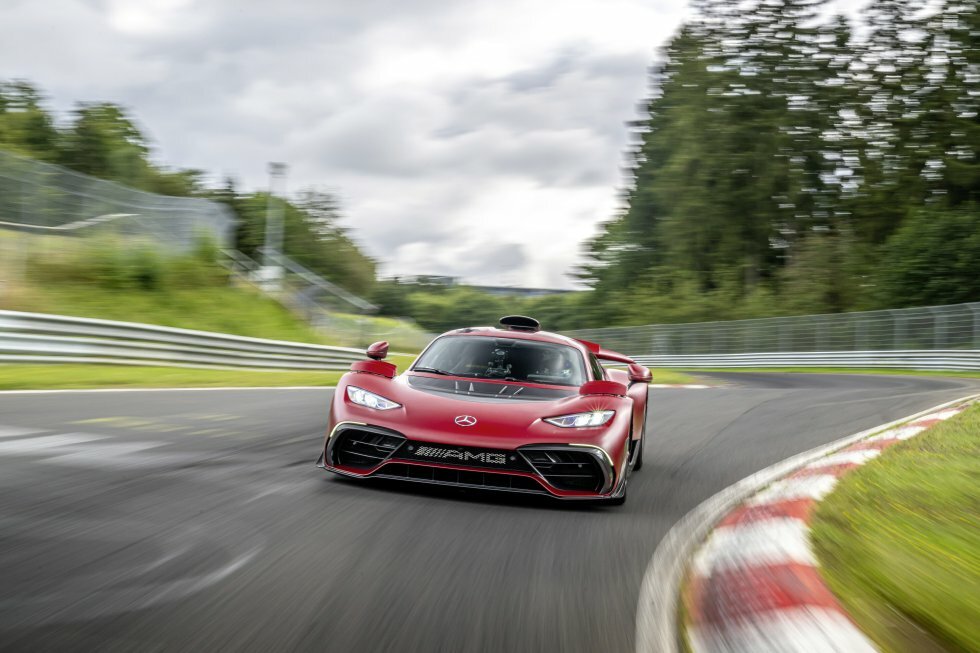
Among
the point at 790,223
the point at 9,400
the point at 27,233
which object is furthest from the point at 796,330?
the point at 9,400

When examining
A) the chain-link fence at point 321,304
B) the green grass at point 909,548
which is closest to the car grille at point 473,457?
the green grass at point 909,548

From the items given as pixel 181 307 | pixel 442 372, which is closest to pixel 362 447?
pixel 442 372

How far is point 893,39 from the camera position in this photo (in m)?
48.1

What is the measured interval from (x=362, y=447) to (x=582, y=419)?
132cm

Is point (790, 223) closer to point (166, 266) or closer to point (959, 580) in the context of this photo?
point (166, 266)

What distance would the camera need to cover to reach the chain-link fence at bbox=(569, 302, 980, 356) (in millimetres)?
31953

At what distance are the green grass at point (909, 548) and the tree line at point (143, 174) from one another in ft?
137

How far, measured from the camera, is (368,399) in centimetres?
605

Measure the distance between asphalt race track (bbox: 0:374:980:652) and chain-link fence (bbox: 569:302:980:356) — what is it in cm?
2654

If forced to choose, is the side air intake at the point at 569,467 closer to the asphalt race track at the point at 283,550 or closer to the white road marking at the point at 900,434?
the asphalt race track at the point at 283,550

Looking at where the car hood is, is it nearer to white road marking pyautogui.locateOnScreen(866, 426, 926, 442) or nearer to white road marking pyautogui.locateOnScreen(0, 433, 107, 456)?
white road marking pyautogui.locateOnScreen(0, 433, 107, 456)

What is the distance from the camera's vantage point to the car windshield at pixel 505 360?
6902 mm

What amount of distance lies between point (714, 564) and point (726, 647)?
1262 mm

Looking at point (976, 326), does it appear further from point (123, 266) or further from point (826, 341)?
point (123, 266)
